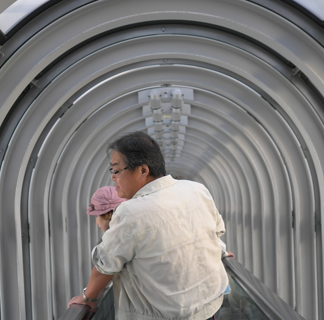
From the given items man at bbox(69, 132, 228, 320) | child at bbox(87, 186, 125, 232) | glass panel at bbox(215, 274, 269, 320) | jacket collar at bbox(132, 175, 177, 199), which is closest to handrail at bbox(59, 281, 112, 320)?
man at bbox(69, 132, 228, 320)

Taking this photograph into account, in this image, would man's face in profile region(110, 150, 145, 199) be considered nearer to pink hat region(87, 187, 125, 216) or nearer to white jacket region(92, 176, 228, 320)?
white jacket region(92, 176, 228, 320)

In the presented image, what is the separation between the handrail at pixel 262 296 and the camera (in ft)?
12.4

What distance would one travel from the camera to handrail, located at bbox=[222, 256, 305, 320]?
12.4ft

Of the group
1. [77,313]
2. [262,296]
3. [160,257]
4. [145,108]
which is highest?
[145,108]

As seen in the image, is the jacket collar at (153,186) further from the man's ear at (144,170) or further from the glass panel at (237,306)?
the glass panel at (237,306)

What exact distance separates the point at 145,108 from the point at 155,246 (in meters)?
6.61

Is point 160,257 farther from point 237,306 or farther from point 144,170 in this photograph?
point 237,306

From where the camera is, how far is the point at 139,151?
9.83 ft

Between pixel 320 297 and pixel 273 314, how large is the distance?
12.6ft

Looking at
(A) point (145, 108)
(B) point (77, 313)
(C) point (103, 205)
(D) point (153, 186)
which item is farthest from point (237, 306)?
(A) point (145, 108)

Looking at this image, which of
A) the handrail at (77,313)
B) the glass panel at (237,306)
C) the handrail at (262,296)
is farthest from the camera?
the glass panel at (237,306)

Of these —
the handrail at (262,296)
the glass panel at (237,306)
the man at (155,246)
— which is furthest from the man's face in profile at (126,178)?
the glass panel at (237,306)

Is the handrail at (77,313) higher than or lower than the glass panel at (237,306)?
higher

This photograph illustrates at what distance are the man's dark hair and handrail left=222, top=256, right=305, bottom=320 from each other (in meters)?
1.72
